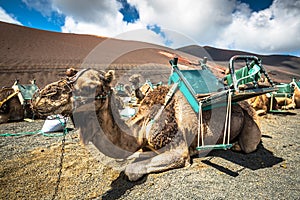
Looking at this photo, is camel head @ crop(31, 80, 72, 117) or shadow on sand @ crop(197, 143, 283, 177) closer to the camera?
camel head @ crop(31, 80, 72, 117)

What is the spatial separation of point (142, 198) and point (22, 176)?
1929 millimetres

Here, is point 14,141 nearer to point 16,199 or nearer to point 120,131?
point 16,199

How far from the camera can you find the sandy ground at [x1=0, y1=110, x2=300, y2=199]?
2.42 m

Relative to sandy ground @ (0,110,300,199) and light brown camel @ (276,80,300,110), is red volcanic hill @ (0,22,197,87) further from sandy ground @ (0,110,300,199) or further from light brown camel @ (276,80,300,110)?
light brown camel @ (276,80,300,110)

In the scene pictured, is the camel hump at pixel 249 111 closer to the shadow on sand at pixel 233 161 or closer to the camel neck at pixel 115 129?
the shadow on sand at pixel 233 161

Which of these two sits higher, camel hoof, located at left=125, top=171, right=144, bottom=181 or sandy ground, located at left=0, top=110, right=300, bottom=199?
camel hoof, located at left=125, top=171, right=144, bottom=181

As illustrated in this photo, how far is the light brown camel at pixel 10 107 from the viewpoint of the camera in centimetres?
742

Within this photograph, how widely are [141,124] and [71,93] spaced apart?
1.38 metres

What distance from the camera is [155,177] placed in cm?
274

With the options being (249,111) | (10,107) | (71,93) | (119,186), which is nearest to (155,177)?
(119,186)

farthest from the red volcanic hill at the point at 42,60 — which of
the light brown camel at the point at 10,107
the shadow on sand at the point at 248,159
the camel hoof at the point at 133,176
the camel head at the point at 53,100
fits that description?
the light brown camel at the point at 10,107

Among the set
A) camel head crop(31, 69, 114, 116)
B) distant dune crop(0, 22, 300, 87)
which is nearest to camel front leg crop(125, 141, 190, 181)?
camel head crop(31, 69, 114, 116)

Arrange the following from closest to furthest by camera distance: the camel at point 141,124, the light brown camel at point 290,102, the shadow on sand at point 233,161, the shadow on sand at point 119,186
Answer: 1. the camel at point 141,124
2. the shadow on sand at point 119,186
3. the shadow on sand at point 233,161
4. the light brown camel at point 290,102

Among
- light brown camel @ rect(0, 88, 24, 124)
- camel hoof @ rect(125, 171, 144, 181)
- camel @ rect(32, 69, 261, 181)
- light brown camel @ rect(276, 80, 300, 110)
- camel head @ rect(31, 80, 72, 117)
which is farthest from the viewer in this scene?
light brown camel @ rect(276, 80, 300, 110)
